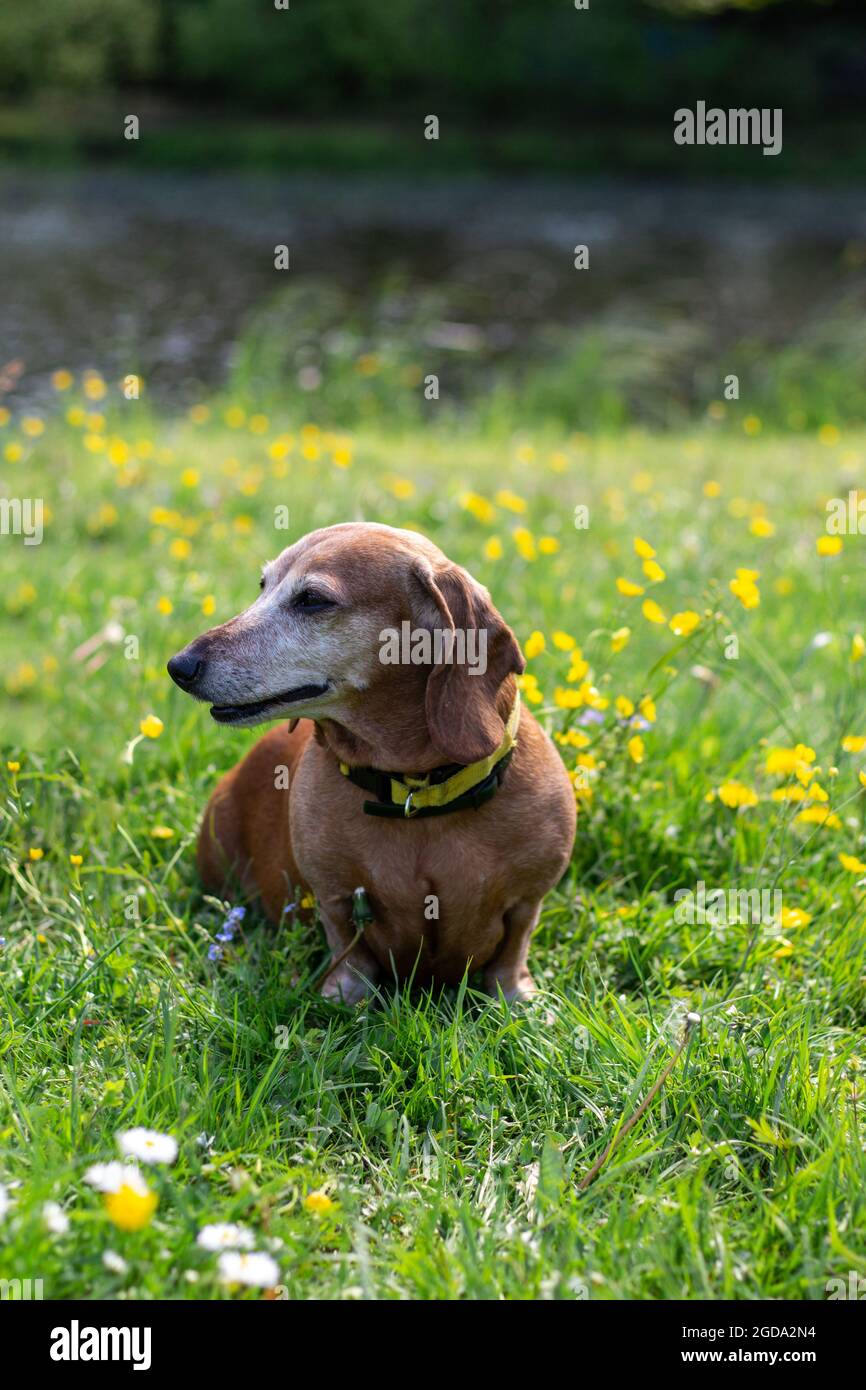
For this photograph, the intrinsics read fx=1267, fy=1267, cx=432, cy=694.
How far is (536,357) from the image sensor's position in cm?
1209

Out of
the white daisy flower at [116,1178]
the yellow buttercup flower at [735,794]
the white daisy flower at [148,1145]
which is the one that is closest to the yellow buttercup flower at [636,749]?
the yellow buttercup flower at [735,794]

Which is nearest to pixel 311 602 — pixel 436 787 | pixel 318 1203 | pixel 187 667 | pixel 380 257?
pixel 187 667

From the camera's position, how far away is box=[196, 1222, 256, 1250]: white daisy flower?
1.98 meters

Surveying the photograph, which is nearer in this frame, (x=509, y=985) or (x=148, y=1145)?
(x=148, y=1145)

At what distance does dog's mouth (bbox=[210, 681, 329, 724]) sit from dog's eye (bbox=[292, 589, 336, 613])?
0.16 m

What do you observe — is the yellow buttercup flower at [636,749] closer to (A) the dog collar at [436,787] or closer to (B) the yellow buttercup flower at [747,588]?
(B) the yellow buttercup flower at [747,588]

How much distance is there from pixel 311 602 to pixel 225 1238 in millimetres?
1268

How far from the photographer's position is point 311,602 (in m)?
2.70

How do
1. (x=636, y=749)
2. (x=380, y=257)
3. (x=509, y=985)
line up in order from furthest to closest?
(x=380, y=257) → (x=636, y=749) → (x=509, y=985)

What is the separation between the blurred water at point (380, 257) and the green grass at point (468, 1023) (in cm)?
547

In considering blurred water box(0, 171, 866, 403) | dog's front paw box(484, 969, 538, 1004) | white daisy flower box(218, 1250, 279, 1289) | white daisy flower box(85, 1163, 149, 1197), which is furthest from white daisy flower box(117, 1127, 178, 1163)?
blurred water box(0, 171, 866, 403)

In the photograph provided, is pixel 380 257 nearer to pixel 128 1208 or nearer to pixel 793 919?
pixel 793 919
